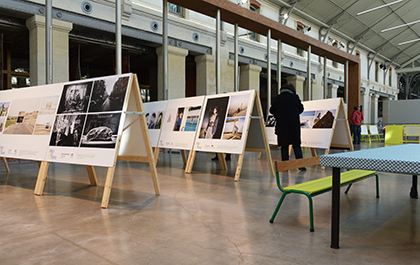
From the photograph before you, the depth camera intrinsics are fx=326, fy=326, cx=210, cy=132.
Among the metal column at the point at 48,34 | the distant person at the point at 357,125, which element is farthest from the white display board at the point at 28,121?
the distant person at the point at 357,125

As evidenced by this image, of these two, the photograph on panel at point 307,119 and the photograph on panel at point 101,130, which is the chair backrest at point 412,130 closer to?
the photograph on panel at point 307,119

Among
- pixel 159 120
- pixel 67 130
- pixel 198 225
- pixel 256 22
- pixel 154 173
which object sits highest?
pixel 256 22

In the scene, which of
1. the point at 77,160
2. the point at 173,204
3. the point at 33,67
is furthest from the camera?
the point at 33,67

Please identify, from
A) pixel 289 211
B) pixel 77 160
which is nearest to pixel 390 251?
pixel 289 211

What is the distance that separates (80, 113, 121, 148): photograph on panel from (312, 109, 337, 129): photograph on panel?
4375mm

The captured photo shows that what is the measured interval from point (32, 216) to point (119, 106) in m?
1.36

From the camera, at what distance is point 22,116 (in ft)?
14.9

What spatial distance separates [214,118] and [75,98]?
2.37 m

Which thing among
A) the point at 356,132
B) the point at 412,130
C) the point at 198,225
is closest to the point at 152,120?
the point at 198,225

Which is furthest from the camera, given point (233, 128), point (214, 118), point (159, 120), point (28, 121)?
point (159, 120)

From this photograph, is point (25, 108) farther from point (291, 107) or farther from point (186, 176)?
point (291, 107)

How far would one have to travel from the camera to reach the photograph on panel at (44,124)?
4.11m

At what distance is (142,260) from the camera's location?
2.00 m

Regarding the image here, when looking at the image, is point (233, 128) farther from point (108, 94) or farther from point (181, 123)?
point (108, 94)
